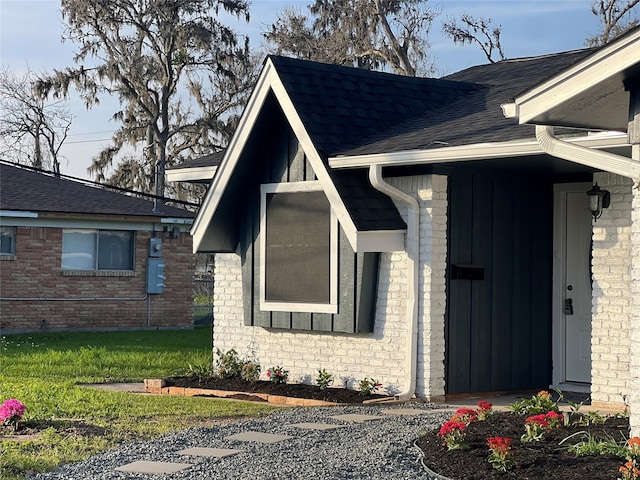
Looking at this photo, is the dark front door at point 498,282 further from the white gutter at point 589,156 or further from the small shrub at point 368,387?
the white gutter at point 589,156

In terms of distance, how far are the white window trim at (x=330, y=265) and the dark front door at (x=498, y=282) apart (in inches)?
52.1

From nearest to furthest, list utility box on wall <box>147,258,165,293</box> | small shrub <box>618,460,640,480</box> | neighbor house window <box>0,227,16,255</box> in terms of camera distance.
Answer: small shrub <box>618,460,640,480</box>
neighbor house window <box>0,227,16,255</box>
utility box on wall <box>147,258,165,293</box>

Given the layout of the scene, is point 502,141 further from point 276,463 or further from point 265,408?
point 276,463

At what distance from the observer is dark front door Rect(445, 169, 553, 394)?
12.1m

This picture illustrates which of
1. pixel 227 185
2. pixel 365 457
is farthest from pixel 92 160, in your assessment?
pixel 365 457

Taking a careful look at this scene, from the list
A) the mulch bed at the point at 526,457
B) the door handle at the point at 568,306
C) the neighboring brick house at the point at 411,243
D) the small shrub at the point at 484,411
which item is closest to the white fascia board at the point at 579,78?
the mulch bed at the point at 526,457

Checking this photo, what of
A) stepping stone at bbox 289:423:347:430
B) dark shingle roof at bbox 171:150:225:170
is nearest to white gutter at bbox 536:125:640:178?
stepping stone at bbox 289:423:347:430

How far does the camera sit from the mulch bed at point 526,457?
6.95 meters

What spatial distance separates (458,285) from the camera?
39.7 ft

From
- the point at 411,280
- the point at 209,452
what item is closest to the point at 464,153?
the point at 411,280

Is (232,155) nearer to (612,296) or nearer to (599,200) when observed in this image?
(599,200)

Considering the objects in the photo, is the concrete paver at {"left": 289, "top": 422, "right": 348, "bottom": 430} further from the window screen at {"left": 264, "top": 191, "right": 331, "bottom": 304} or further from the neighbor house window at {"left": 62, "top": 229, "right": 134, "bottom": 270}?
the neighbor house window at {"left": 62, "top": 229, "right": 134, "bottom": 270}

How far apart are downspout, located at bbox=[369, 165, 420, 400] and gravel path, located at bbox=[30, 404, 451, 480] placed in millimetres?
1816

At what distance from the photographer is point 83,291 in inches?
988
